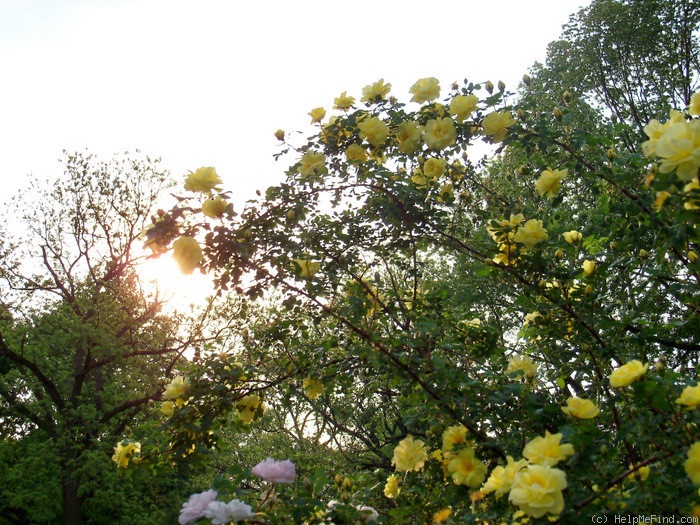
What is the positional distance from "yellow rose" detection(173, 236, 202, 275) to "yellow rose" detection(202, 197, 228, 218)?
4.9 inches

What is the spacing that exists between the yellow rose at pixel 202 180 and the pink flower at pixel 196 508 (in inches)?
42.7

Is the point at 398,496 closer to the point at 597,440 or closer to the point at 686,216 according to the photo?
the point at 597,440

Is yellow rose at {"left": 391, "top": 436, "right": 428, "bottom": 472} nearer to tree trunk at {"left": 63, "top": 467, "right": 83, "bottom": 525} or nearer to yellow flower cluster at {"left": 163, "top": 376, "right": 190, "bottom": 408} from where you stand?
yellow flower cluster at {"left": 163, "top": 376, "right": 190, "bottom": 408}

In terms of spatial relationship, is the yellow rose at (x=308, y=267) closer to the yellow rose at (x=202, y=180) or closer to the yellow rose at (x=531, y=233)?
the yellow rose at (x=202, y=180)

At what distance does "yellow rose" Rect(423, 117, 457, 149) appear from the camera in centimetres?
217

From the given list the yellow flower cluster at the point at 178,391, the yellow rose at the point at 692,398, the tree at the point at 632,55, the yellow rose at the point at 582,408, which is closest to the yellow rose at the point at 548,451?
the yellow rose at the point at 582,408

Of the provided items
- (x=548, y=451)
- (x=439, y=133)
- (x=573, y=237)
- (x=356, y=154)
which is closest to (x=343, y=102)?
(x=356, y=154)

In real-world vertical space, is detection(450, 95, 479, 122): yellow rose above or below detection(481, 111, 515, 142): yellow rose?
above

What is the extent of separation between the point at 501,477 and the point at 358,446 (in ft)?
32.1

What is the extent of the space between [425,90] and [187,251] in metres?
1.20

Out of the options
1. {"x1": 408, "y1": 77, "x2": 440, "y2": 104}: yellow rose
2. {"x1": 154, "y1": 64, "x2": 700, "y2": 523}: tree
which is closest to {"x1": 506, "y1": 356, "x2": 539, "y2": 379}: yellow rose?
{"x1": 154, "y1": 64, "x2": 700, "y2": 523}: tree

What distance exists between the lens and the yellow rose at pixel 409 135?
2.26 metres

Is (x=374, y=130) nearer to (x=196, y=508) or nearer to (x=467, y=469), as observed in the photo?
(x=467, y=469)

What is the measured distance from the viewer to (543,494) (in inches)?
42.8
